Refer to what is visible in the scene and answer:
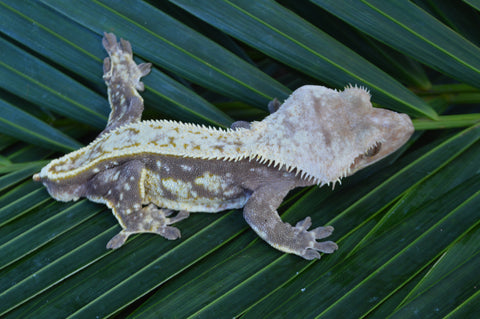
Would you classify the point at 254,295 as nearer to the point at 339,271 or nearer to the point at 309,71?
the point at 339,271

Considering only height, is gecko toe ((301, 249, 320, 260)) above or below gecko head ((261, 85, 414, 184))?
below

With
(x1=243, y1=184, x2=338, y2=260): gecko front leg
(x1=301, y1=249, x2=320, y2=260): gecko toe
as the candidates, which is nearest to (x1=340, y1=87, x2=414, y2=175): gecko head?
(x1=243, y1=184, x2=338, y2=260): gecko front leg

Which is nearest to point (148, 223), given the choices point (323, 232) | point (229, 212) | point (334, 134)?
point (229, 212)

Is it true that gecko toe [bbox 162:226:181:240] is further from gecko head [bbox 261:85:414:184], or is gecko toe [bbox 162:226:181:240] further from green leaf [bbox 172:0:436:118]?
green leaf [bbox 172:0:436:118]

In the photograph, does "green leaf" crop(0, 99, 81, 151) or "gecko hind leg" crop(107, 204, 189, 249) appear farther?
"green leaf" crop(0, 99, 81, 151)

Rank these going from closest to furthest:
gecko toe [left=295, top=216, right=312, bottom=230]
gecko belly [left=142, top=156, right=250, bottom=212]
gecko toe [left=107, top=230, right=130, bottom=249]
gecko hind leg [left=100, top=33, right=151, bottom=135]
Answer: gecko toe [left=107, top=230, right=130, bottom=249] < gecko toe [left=295, top=216, right=312, bottom=230] < gecko belly [left=142, top=156, right=250, bottom=212] < gecko hind leg [left=100, top=33, right=151, bottom=135]

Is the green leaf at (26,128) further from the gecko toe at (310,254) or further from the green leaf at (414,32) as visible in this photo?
the green leaf at (414,32)

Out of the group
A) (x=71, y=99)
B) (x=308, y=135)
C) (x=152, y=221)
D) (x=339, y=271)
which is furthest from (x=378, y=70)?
(x=71, y=99)
